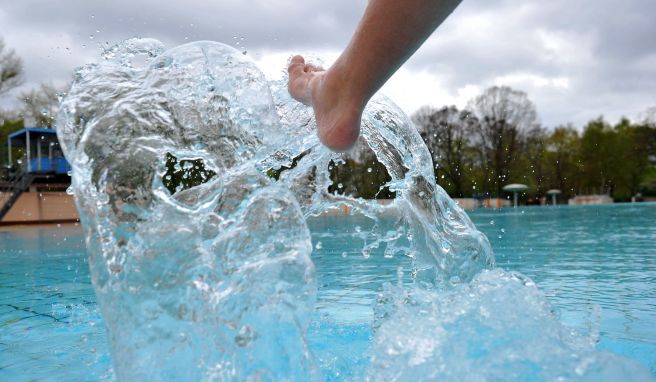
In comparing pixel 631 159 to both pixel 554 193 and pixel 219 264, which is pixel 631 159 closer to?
pixel 554 193

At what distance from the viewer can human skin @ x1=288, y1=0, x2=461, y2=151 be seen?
1028mm

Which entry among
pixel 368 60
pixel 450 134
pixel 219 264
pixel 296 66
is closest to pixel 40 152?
pixel 450 134

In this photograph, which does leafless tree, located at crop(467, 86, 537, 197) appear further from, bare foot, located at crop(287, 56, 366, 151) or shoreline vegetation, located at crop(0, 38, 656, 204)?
bare foot, located at crop(287, 56, 366, 151)

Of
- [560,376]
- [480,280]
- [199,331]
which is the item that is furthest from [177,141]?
[560,376]

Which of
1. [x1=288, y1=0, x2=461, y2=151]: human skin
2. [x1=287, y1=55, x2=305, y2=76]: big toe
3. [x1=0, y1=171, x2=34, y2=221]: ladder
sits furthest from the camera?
[x1=0, y1=171, x2=34, y2=221]: ladder

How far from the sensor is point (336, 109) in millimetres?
1480

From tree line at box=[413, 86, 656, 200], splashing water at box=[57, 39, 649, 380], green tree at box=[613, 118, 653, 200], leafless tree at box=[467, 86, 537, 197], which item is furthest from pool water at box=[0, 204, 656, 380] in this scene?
green tree at box=[613, 118, 653, 200]

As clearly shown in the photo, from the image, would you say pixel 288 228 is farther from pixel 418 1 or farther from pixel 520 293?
pixel 418 1

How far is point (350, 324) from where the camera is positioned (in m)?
3.04

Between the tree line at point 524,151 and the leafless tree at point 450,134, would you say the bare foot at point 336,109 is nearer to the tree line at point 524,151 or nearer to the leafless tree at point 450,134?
the tree line at point 524,151

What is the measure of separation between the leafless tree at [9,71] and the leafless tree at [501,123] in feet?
77.8

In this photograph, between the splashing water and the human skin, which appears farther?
the splashing water

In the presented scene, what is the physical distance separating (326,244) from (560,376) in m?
6.90

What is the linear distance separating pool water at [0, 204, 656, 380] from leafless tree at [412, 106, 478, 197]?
26091 millimetres
